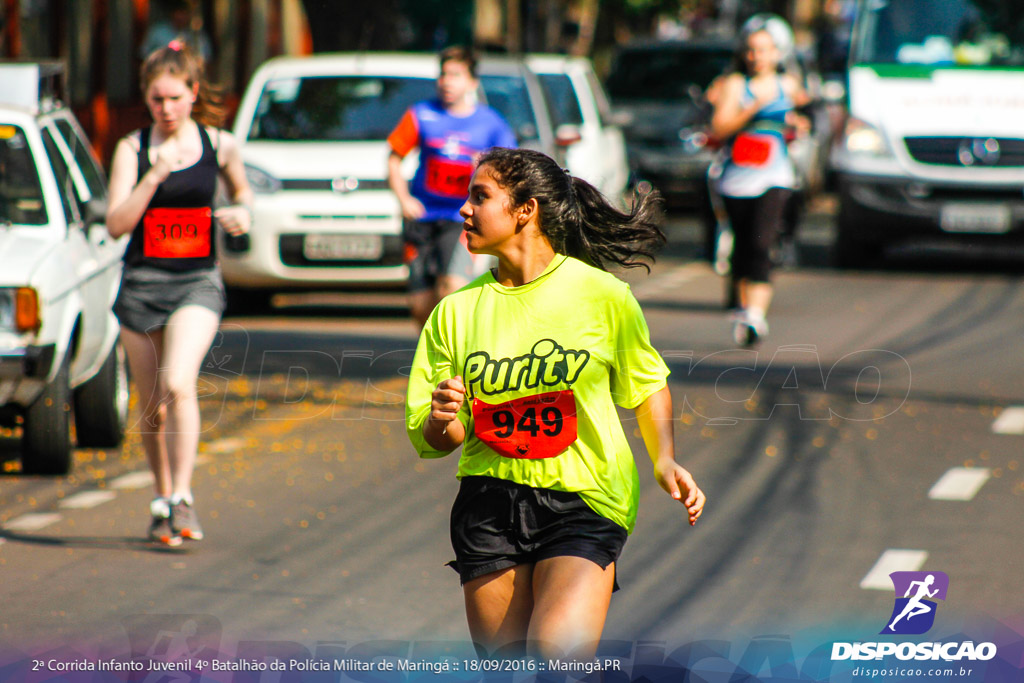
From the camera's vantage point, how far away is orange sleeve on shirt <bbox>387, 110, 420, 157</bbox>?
30.9 ft

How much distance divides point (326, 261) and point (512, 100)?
7.68 ft

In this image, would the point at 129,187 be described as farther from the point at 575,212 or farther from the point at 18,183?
the point at 575,212

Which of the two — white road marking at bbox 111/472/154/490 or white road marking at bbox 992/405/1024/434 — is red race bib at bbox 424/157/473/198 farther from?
white road marking at bbox 992/405/1024/434

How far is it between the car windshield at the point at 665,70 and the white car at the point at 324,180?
29.5ft

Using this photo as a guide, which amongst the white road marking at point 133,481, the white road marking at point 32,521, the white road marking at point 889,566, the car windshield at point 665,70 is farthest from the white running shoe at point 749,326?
the car windshield at point 665,70

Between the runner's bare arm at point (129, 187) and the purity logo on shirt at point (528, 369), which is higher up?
the purity logo on shirt at point (528, 369)

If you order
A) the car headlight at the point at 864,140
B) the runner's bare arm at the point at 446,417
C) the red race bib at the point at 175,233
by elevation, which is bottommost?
the car headlight at the point at 864,140

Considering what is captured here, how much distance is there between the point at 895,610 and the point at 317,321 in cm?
796

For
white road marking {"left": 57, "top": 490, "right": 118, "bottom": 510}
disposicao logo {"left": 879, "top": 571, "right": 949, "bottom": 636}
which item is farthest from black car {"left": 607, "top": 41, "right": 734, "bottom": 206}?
disposicao logo {"left": 879, "top": 571, "right": 949, "bottom": 636}

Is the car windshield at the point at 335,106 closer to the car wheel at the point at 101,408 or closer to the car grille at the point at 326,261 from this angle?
the car grille at the point at 326,261

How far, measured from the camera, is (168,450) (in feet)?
22.7

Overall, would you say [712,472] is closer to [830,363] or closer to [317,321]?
[830,363]

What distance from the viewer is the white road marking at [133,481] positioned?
8086mm

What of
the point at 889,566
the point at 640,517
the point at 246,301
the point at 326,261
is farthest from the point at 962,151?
the point at 889,566
